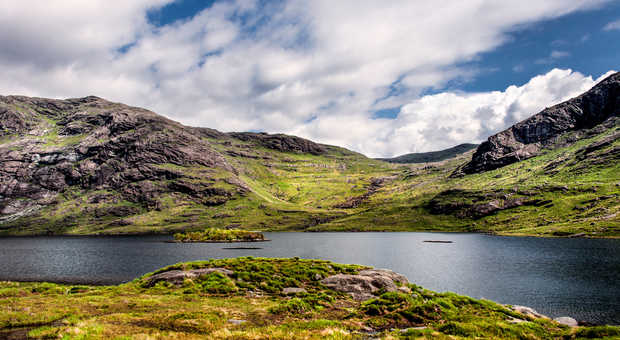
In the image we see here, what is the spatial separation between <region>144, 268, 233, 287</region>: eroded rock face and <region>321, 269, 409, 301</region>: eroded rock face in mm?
15789

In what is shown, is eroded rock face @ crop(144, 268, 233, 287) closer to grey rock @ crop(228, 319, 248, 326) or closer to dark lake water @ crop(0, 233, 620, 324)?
grey rock @ crop(228, 319, 248, 326)

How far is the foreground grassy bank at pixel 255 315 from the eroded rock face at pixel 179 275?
0.38m

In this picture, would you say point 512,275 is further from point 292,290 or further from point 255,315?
point 255,315

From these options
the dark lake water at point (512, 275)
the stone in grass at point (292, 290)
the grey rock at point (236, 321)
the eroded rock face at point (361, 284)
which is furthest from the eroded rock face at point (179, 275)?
the dark lake water at point (512, 275)

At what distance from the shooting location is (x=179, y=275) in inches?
1804

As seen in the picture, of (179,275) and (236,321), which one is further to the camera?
(179,275)

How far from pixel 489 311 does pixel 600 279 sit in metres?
72.8

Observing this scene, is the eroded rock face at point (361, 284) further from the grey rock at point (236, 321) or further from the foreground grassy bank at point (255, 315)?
the grey rock at point (236, 321)

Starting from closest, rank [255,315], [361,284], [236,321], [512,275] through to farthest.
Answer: [236,321], [255,315], [361,284], [512,275]

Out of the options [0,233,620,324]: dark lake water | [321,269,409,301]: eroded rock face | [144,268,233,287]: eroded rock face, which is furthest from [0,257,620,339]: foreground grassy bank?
[0,233,620,324]: dark lake water

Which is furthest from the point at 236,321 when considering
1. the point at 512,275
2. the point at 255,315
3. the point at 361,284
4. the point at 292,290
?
the point at 512,275

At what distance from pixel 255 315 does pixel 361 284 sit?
2062 centimetres

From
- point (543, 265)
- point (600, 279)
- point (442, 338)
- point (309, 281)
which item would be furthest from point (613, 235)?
point (442, 338)

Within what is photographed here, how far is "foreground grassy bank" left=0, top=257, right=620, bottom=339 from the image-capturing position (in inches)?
797
